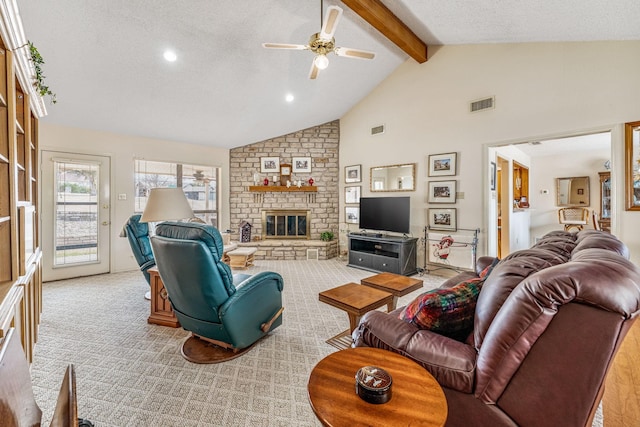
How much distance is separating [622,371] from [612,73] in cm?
316

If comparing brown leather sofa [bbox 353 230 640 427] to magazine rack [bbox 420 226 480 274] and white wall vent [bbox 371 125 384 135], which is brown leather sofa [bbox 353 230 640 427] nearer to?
magazine rack [bbox 420 226 480 274]

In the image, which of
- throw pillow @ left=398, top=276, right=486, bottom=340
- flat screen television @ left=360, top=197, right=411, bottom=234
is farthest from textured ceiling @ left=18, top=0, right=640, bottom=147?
throw pillow @ left=398, top=276, right=486, bottom=340

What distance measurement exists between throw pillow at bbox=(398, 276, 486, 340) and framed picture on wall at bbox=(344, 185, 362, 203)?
467 centimetres

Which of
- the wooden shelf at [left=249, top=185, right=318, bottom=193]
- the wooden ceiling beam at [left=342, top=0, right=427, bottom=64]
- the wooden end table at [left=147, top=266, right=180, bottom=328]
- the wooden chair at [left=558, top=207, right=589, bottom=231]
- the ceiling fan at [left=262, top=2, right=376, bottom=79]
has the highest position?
the wooden ceiling beam at [left=342, top=0, right=427, bottom=64]

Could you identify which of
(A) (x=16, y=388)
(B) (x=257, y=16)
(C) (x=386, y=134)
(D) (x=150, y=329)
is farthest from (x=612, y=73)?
(D) (x=150, y=329)

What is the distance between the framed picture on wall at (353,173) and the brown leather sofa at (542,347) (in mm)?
4834

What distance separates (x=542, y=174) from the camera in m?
7.29

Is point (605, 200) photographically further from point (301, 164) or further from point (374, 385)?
point (374, 385)

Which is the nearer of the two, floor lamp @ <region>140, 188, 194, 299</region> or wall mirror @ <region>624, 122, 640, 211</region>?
floor lamp @ <region>140, 188, 194, 299</region>

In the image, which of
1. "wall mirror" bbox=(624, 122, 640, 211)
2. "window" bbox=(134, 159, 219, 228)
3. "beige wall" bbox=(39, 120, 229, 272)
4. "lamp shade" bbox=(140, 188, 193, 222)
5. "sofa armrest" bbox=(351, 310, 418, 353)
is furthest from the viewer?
"window" bbox=(134, 159, 219, 228)

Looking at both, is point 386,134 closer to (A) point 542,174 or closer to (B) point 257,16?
(B) point 257,16

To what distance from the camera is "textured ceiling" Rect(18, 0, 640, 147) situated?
2754mm

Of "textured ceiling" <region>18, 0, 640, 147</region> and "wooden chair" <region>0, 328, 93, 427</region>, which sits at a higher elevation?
"textured ceiling" <region>18, 0, 640, 147</region>

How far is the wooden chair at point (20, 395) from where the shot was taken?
77cm
